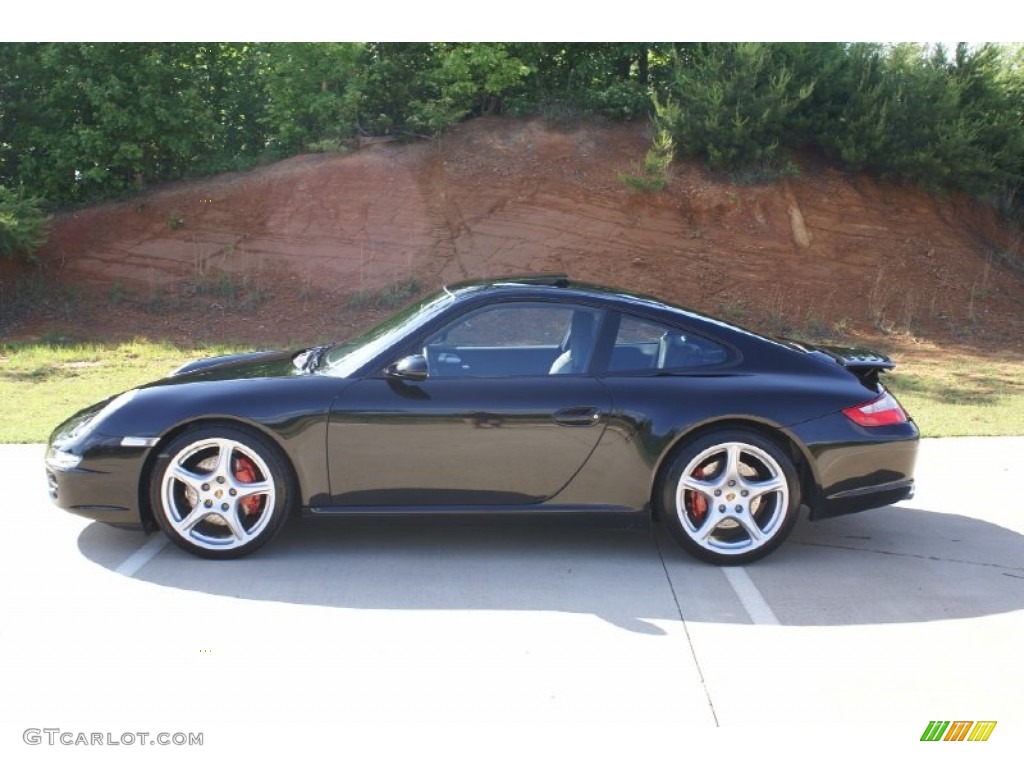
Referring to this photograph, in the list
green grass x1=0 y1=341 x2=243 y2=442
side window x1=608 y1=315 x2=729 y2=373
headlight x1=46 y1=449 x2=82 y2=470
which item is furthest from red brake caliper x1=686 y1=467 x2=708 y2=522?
green grass x1=0 y1=341 x2=243 y2=442

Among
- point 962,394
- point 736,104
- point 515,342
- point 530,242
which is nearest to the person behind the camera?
point 515,342

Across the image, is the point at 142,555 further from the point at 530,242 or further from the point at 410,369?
the point at 530,242

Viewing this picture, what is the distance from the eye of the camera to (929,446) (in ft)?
25.1

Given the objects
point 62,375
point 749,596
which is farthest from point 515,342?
point 62,375

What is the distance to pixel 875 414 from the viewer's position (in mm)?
5176

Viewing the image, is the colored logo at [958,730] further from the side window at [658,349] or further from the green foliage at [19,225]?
the green foliage at [19,225]

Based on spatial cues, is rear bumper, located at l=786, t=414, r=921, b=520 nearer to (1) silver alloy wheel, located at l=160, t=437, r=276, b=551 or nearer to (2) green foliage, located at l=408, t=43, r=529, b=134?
(1) silver alloy wheel, located at l=160, t=437, r=276, b=551

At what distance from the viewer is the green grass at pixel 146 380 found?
8508 mm

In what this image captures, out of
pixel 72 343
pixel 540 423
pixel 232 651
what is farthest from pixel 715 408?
pixel 72 343

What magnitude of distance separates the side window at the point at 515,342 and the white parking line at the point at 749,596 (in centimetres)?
119

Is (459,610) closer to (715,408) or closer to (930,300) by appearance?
(715,408)

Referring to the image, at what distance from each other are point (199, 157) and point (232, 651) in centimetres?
1456

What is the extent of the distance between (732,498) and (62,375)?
807 cm

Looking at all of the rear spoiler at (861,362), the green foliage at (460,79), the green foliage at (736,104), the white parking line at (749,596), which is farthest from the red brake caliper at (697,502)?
the green foliage at (460,79)
